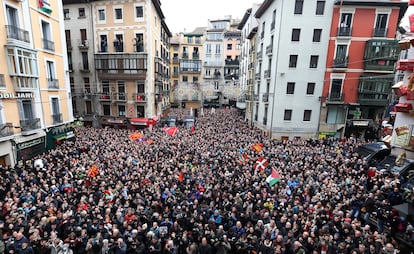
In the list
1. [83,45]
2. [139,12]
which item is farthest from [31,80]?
[139,12]

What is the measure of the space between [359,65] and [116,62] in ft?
90.5

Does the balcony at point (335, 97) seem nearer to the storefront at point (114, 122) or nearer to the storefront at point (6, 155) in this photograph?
the storefront at point (114, 122)

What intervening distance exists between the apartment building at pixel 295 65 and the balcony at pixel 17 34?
21819 mm

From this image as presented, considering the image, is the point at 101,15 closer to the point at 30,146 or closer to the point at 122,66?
the point at 122,66

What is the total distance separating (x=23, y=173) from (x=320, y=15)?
2802cm

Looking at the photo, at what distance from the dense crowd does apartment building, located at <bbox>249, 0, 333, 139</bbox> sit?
8.72 metres

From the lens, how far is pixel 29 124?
15.0 meters

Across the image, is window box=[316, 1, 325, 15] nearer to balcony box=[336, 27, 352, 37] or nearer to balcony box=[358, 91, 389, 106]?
balcony box=[336, 27, 352, 37]

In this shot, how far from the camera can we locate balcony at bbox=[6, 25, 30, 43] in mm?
13492

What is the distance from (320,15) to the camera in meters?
21.6

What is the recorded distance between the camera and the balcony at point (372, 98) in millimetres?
22531

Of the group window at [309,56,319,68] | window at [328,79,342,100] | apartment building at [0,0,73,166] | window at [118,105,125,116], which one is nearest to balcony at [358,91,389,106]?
window at [328,79,342,100]

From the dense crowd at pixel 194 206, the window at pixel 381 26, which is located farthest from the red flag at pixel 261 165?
the window at pixel 381 26

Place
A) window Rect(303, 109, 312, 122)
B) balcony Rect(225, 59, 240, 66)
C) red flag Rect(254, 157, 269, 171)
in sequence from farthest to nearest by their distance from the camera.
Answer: balcony Rect(225, 59, 240, 66), window Rect(303, 109, 312, 122), red flag Rect(254, 157, 269, 171)
